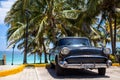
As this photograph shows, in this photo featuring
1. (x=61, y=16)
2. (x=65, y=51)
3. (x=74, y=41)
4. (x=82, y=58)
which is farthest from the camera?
(x=61, y=16)

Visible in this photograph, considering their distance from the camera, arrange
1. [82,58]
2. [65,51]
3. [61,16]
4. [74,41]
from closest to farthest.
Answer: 1. [65,51]
2. [82,58]
3. [74,41]
4. [61,16]

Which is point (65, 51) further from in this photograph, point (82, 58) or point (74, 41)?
point (74, 41)

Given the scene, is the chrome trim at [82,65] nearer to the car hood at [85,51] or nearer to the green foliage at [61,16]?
the car hood at [85,51]

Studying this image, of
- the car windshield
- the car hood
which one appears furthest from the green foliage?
the car hood

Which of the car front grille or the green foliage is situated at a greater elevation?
the green foliage

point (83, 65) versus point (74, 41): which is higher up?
point (74, 41)

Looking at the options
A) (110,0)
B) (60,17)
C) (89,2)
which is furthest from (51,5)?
(110,0)

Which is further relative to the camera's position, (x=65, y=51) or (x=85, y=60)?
(x=85, y=60)

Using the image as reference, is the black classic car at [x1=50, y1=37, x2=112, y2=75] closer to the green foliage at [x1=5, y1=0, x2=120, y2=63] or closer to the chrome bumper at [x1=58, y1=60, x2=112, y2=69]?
the chrome bumper at [x1=58, y1=60, x2=112, y2=69]

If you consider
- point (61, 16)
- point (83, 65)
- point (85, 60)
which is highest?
point (61, 16)

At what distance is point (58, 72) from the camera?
13.4m

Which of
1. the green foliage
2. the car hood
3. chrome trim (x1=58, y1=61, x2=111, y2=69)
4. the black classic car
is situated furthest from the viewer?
the green foliage

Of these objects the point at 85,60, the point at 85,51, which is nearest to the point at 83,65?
the point at 85,60

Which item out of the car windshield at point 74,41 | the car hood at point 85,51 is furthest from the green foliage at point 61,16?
the car hood at point 85,51
